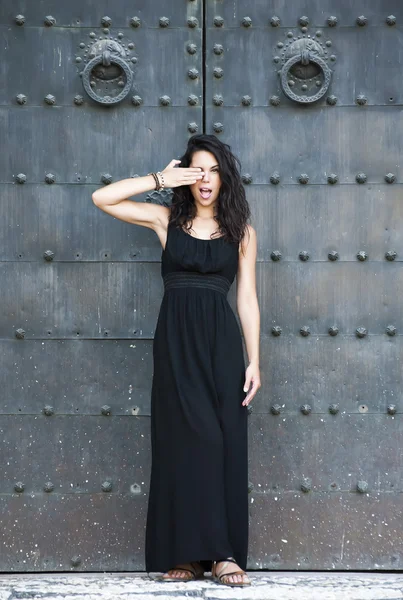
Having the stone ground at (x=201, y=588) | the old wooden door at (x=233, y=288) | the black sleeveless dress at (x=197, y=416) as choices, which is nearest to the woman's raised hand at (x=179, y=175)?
the black sleeveless dress at (x=197, y=416)

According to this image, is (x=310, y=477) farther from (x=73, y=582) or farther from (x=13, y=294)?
(x=13, y=294)

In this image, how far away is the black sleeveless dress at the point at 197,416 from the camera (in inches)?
140

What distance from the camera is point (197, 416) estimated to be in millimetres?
3568

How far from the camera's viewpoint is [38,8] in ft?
13.5

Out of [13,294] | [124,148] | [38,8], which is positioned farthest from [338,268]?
[38,8]

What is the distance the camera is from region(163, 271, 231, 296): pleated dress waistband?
369cm

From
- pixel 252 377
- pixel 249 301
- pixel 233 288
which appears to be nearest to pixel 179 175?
pixel 249 301

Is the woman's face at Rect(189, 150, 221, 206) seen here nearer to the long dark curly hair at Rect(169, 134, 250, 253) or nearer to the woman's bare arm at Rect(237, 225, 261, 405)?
the long dark curly hair at Rect(169, 134, 250, 253)

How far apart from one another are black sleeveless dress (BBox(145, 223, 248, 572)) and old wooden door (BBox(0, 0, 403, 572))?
1.33ft

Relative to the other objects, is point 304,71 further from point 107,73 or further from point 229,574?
point 229,574

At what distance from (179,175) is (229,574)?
4.16 feet

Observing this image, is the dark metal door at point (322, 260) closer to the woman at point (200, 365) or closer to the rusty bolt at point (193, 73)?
the rusty bolt at point (193, 73)

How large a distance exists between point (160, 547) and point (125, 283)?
990 millimetres

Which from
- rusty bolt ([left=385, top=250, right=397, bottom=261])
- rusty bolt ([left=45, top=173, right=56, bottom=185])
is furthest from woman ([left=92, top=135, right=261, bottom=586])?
rusty bolt ([left=385, top=250, right=397, bottom=261])
